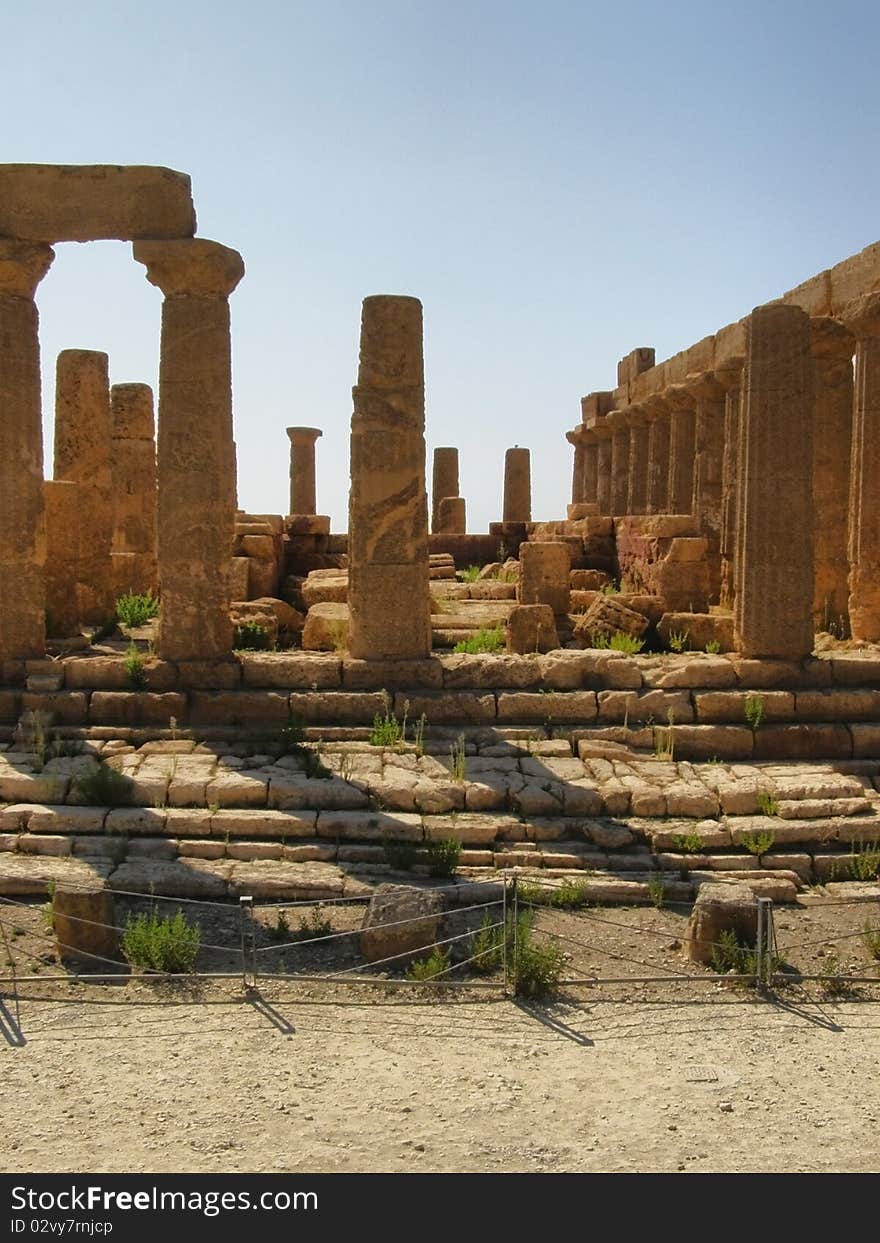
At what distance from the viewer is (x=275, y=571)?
70.9ft

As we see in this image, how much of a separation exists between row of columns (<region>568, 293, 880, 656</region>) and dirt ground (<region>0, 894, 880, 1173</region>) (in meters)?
5.86

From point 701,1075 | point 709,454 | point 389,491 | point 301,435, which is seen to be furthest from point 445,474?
point 701,1075

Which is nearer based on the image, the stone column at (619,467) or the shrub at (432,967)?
the shrub at (432,967)

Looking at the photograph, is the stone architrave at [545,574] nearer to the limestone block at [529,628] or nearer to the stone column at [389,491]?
the limestone block at [529,628]

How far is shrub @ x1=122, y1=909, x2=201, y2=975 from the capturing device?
8.41 meters

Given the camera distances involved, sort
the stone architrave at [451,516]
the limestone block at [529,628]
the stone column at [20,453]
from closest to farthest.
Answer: the stone column at [20,453] < the limestone block at [529,628] < the stone architrave at [451,516]

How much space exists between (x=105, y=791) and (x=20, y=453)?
15.0ft

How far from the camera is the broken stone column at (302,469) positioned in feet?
110

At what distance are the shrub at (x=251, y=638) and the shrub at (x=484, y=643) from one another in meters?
2.41

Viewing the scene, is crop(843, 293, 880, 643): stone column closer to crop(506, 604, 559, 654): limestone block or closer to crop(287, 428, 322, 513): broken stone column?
crop(506, 604, 559, 654): limestone block

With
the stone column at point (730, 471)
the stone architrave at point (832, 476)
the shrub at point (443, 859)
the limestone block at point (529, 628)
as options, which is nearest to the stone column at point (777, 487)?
the limestone block at point (529, 628)
